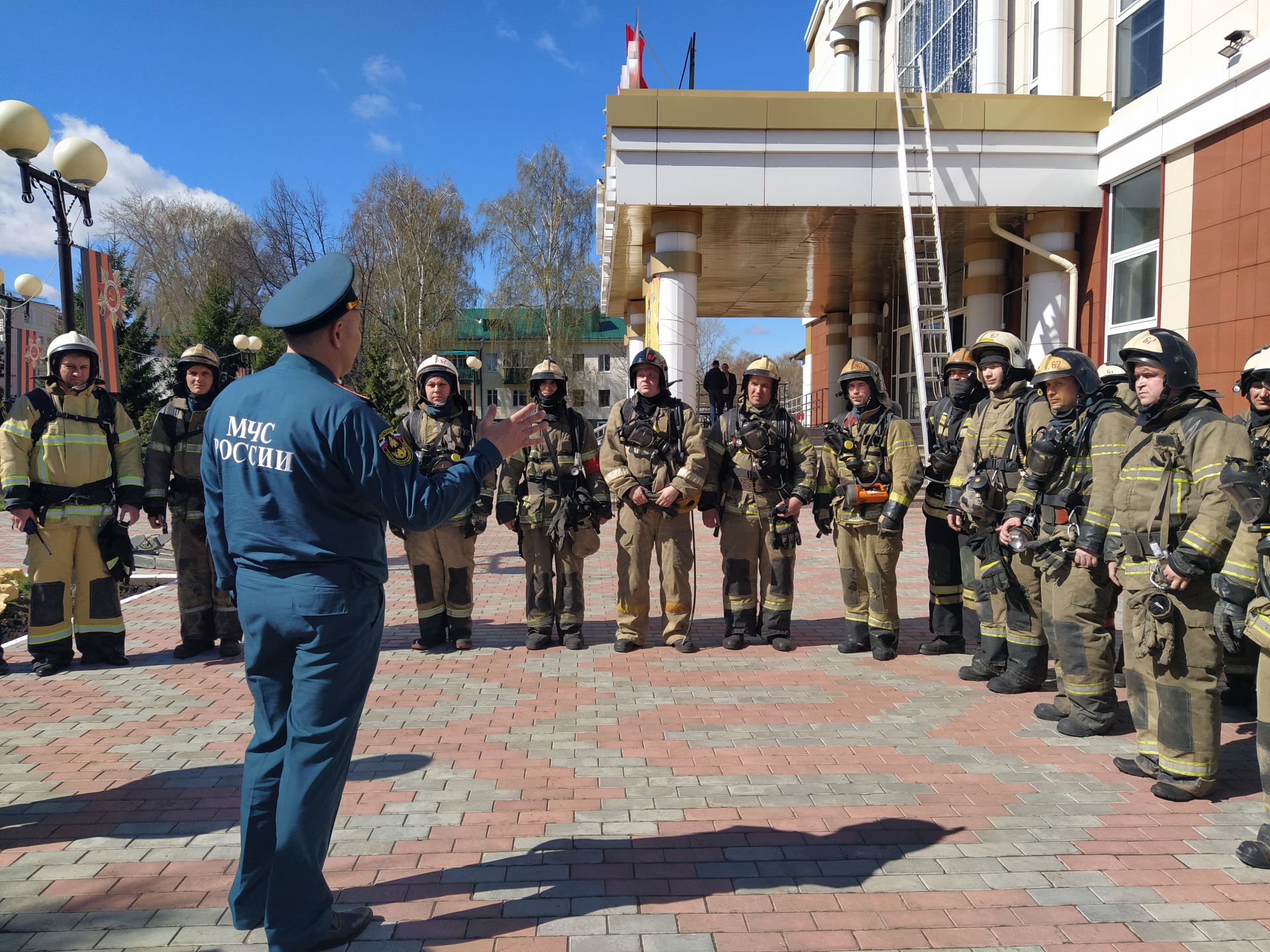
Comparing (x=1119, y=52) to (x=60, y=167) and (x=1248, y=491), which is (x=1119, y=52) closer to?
(x=1248, y=491)

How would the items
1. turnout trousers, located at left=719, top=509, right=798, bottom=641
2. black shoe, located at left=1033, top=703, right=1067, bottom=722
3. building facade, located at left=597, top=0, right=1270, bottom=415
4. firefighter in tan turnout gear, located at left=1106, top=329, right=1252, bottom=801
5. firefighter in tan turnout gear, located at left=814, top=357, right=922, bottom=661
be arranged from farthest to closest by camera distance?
building facade, located at left=597, top=0, right=1270, bottom=415 < turnout trousers, located at left=719, top=509, right=798, bottom=641 < firefighter in tan turnout gear, located at left=814, top=357, right=922, bottom=661 < black shoe, located at left=1033, top=703, right=1067, bottom=722 < firefighter in tan turnout gear, located at left=1106, top=329, right=1252, bottom=801

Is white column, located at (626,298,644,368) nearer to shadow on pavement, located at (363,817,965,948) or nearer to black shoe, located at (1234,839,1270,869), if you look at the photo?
shadow on pavement, located at (363,817,965,948)

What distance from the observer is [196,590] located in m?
6.88

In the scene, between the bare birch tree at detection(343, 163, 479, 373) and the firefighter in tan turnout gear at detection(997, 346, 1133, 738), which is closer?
the firefighter in tan turnout gear at detection(997, 346, 1133, 738)

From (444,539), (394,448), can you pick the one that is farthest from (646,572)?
(394,448)

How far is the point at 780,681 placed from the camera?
6.08m

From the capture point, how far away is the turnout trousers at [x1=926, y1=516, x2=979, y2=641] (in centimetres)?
684

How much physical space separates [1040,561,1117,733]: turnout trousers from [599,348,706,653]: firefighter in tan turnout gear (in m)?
2.80

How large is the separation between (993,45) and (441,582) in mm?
14258

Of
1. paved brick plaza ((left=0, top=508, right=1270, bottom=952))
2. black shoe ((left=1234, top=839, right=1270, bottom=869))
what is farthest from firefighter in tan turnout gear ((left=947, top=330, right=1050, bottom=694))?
black shoe ((left=1234, top=839, right=1270, bottom=869))

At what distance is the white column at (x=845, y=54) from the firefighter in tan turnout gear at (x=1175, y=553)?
21.9 metres

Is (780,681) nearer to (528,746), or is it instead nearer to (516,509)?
(528,746)

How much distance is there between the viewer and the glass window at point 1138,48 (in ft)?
38.2

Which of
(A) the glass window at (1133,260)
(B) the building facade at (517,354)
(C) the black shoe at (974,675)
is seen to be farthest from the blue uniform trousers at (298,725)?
(B) the building facade at (517,354)
